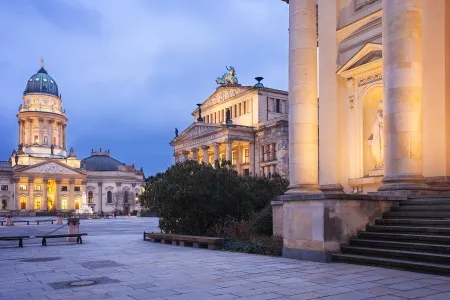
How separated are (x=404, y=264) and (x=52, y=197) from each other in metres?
152

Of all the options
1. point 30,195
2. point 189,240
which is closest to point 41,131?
point 30,195

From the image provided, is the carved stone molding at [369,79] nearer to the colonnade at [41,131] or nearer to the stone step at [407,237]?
the stone step at [407,237]

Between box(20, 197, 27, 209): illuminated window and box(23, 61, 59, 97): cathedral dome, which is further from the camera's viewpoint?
box(23, 61, 59, 97): cathedral dome

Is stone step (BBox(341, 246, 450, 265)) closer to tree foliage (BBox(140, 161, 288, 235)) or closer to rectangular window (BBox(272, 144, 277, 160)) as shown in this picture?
tree foliage (BBox(140, 161, 288, 235))

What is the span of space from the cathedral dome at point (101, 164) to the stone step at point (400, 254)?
509 ft

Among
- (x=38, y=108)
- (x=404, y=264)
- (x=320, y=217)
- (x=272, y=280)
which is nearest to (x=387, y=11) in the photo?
(x=320, y=217)

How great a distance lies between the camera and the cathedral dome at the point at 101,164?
166 meters

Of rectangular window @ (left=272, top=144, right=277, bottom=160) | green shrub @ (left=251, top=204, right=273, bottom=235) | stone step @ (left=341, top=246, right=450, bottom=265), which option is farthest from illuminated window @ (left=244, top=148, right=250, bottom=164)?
stone step @ (left=341, top=246, right=450, bottom=265)

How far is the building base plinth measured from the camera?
14086 millimetres

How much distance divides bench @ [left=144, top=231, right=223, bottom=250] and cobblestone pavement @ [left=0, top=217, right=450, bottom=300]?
9.37 feet

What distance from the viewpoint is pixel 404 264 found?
1170 cm

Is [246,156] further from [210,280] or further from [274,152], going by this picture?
[210,280]

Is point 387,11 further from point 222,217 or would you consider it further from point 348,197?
point 222,217

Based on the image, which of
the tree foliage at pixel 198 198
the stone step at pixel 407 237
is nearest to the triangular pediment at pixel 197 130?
the tree foliage at pixel 198 198
